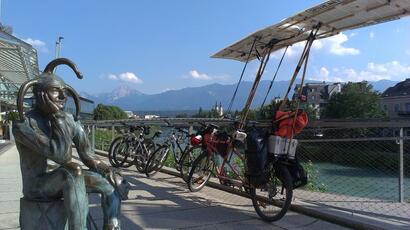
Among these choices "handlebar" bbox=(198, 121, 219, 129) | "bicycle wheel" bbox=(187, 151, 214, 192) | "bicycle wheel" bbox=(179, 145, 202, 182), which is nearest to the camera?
"handlebar" bbox=(198, 121, 219, 129)

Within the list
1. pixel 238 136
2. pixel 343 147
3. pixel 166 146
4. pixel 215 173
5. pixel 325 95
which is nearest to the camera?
pixel 238 136

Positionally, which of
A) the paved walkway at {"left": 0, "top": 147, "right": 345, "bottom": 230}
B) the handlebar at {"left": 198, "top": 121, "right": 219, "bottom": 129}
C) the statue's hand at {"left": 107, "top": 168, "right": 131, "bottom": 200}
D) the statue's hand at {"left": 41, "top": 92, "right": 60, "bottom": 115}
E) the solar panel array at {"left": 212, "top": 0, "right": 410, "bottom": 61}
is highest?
the solar panel array at {"left": 212, "top": 0, "right": 410, "bottom": 61}

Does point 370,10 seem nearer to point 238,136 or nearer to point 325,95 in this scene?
point 238,136

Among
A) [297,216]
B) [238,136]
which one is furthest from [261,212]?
[238,136]

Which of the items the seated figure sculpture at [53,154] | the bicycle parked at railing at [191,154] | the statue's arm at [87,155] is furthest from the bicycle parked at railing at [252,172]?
the seated figure sculpture at [53,154]

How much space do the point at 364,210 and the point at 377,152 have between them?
1939 millimetres

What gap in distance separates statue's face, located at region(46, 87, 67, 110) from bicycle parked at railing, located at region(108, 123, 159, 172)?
6939 millimetres

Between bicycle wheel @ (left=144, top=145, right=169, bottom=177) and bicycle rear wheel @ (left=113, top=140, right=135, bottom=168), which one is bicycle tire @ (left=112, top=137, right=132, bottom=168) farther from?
bicycle wheel @ (left=144, top=145, right=169, bottom=177)

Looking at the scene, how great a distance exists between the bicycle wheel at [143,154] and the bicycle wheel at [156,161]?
1.14 feet

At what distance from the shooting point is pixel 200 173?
7.79m

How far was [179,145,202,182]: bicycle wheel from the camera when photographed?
8383 mm

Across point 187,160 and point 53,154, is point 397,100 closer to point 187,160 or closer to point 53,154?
point 187,160

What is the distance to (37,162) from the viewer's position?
3.10 m

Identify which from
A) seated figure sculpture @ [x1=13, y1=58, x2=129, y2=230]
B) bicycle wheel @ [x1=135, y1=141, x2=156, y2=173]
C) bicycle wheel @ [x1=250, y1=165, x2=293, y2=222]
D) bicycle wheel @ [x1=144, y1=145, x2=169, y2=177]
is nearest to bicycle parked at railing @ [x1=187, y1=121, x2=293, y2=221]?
bicycle wheel @ [x1=250, y1=165, x2=293, y2=222]
